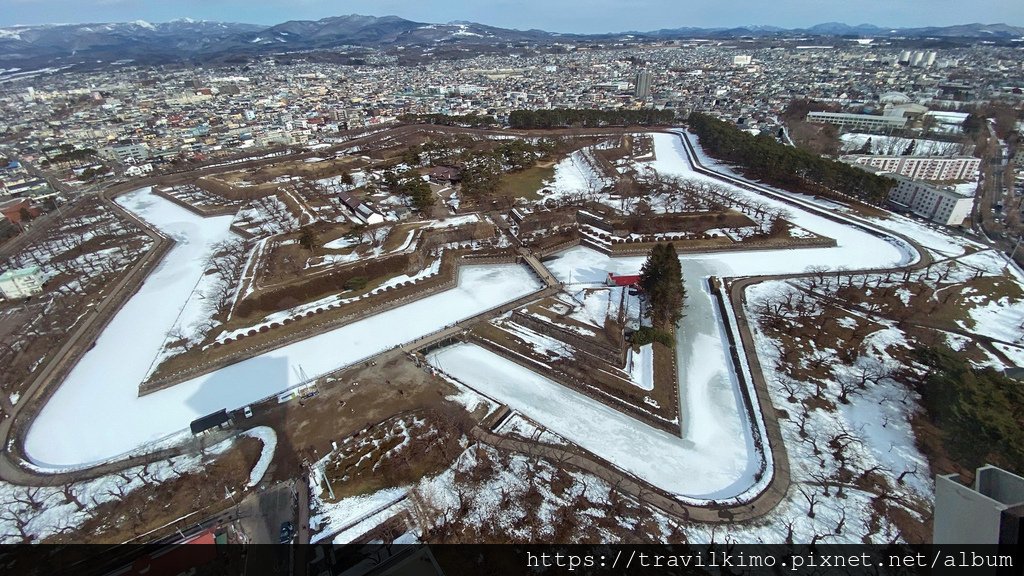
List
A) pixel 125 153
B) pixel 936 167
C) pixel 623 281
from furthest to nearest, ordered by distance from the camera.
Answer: pixel 125 153 → pixel 936 167 → pixel 623 281

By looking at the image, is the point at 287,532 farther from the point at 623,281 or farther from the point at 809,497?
the point at 623,281

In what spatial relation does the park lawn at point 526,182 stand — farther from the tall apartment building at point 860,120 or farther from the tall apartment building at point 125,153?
the tall apartment building at point 125,153

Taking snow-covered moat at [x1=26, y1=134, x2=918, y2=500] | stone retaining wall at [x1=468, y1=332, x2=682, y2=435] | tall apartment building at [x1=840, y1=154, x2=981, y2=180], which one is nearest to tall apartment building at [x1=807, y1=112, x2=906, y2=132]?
tall apartment building at [x1=840, y1=154, x2=981, y2=180]

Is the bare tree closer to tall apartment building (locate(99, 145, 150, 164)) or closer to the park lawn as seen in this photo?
the park lawn

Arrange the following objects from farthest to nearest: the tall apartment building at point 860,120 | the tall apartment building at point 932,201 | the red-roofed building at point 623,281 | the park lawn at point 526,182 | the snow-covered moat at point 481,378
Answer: the tall apartment building at point 860,120
the park lawn at point 526,182
the tall apartment building at point 932,201
the red-roofed building at point 623,281
the snow-covered moat at point 481,378

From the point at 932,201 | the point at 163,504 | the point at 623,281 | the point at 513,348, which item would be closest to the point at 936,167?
the point at 932,201

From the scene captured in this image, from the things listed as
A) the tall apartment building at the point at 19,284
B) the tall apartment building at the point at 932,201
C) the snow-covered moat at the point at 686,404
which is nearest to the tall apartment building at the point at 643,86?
the tall apartment building at the point at 932,201
